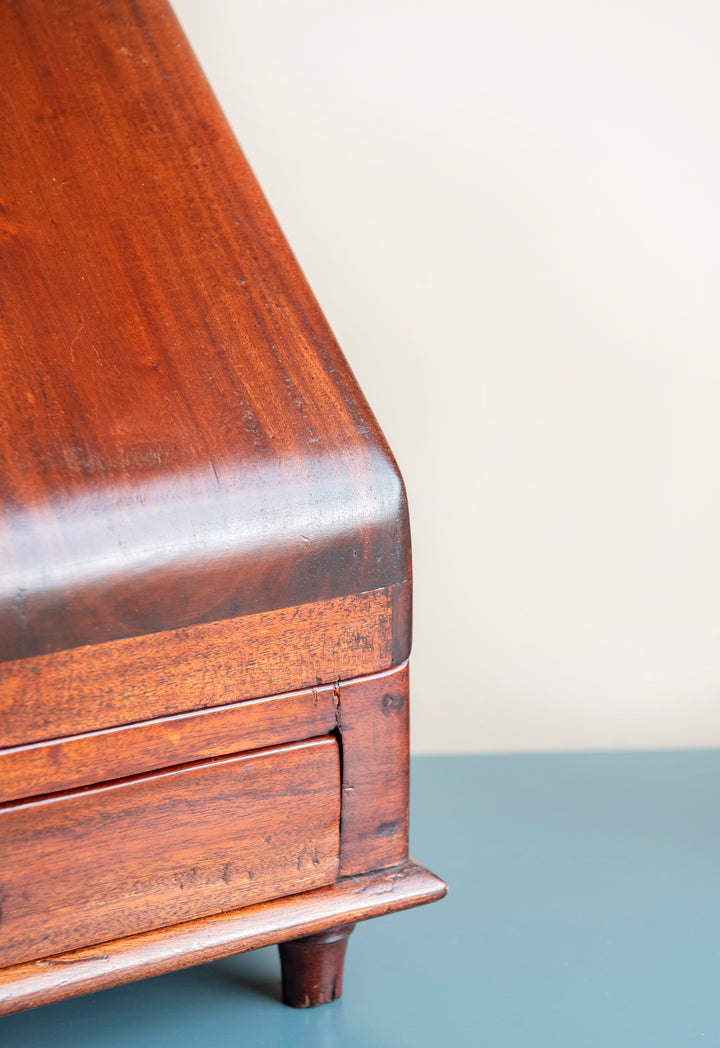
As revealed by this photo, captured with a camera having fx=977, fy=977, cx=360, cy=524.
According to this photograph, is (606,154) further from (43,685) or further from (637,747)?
(43,685)

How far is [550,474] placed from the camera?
1299 millimetres

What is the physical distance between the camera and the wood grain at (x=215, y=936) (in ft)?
2.22

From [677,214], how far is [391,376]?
0.41 m

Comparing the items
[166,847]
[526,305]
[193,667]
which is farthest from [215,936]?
[526,305]

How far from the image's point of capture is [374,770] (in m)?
0.75

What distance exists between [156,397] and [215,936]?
0.40m

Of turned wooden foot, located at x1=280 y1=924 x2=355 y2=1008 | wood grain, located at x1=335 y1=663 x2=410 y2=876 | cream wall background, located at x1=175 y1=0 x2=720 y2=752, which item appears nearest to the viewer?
wood grain, located at x1=335 y1=663 x2=410 y2=876

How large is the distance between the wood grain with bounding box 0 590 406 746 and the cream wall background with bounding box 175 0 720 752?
1.95 feet

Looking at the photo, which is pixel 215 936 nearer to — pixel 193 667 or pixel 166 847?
pixel 166 847

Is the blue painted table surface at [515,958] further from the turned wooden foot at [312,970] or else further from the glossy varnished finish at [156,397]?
the glossy varnished finish at [156,397]

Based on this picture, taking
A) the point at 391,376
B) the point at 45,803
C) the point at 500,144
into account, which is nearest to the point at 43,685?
the point at 45,803

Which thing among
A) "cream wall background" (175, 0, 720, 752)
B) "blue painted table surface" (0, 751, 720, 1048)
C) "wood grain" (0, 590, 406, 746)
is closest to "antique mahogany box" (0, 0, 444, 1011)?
"wood grain" (0, 590, 406, 746)

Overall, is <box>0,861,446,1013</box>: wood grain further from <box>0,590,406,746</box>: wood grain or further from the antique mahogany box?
<box>0,590,406,746</box>: wood grain

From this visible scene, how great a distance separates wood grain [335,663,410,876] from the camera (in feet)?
2.39
